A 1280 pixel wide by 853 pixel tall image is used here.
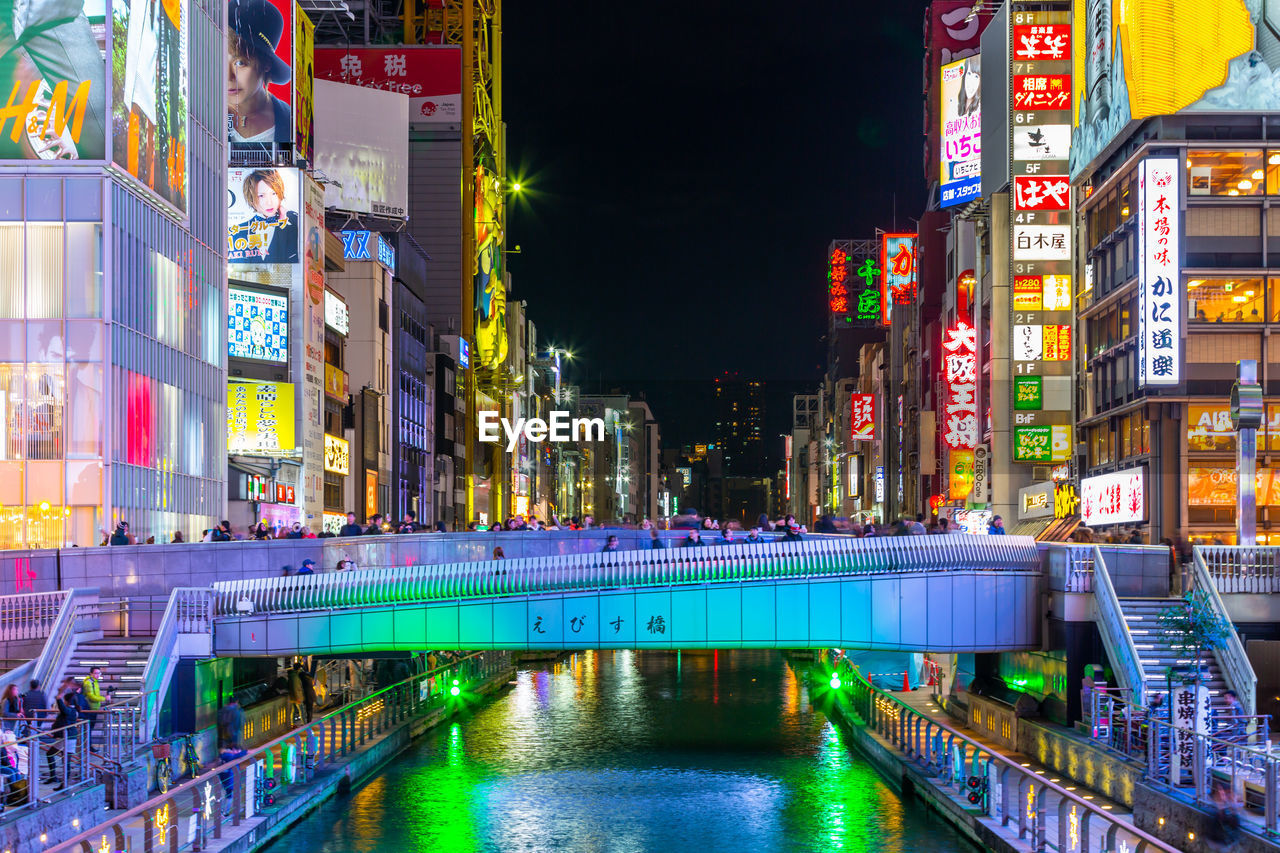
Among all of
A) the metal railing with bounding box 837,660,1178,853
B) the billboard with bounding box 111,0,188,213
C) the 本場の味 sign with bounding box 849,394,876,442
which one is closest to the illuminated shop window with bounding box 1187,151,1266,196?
the metal railing with bounding box 837,660,1178,853

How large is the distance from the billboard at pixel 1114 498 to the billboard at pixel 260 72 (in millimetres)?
38517

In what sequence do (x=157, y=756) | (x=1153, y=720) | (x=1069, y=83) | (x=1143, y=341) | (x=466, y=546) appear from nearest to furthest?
(x=1153, y=720) < (x=157, y=756) < (x=466, y=546) < (x=1143, y=341) < (x=1069, y=83)

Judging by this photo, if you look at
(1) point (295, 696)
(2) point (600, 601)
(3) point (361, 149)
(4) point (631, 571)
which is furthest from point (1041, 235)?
(3) point (361, 149)

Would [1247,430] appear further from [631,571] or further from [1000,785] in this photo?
[631,571]

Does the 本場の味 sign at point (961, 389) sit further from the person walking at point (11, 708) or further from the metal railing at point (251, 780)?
the person walking at point (11, 708)

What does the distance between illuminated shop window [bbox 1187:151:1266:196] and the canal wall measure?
1173 inches

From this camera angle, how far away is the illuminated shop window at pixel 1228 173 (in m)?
48.5

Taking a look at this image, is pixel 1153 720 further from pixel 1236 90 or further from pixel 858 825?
pixel 1236 90

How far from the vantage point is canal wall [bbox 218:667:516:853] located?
931 inches

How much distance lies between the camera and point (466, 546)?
40062mm

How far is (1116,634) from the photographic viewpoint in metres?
28.3

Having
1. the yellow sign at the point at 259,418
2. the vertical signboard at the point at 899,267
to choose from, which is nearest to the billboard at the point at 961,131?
the vertical signboard at the point at 899,267

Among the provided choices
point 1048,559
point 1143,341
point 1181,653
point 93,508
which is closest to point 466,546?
point 93,508

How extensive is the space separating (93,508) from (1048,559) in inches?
1098
